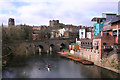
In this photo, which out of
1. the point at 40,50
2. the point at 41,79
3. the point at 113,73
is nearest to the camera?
the point at 41,79

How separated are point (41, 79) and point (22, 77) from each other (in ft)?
12.2

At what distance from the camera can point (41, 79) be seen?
23594 mm

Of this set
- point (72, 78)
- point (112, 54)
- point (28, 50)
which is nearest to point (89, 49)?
point (112, 54)

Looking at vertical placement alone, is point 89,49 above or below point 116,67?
above

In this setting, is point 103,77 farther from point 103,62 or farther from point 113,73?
point 103,62

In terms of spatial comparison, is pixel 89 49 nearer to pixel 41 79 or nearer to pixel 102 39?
pixel 102 39

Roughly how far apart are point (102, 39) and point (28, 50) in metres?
37.5

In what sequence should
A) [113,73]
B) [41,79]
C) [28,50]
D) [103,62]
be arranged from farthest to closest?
1. [28,50]
2. [103,62]
3. [113,73]
4. [41,79]

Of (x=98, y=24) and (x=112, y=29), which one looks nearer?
(x=112, y=29)

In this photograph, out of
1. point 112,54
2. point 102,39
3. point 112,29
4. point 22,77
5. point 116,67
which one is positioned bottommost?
point 22,77

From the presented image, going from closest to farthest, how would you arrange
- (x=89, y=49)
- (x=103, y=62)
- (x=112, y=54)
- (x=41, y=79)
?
(x=41, y=79) → (x=112, y=54) → (x=103, y=62) → (x=89, y=49)

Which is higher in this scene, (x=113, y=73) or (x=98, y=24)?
(x=98, y=24)

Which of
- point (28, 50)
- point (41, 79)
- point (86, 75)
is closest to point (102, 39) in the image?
point (86, 75)

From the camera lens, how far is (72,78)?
2400 cm
